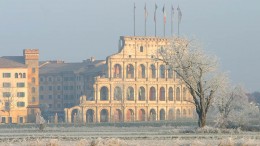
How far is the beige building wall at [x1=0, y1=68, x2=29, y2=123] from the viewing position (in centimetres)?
16888

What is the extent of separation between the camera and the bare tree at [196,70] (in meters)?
67.0

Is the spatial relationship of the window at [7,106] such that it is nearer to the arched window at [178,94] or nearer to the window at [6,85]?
the window at [6,85]

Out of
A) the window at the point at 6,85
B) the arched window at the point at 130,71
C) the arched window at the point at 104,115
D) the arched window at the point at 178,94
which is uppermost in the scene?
the arched window at the point at 130,71

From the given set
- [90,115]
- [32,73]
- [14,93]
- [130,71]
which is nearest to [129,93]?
[130,71]

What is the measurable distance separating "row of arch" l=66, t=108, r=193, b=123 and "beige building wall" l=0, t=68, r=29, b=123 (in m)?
17.0

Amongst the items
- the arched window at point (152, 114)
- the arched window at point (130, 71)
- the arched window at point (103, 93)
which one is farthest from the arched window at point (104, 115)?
the arched window at point (130, 71)

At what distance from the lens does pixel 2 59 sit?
602 feet

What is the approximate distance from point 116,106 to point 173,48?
296 feet

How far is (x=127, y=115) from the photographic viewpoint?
530 ft

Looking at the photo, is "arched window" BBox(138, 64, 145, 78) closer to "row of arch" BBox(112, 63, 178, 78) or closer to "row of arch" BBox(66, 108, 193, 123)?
"row of arch" BBox(112, 63, 178, 78)

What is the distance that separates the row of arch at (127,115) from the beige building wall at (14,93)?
667 inches

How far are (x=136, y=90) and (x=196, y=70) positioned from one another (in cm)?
9413

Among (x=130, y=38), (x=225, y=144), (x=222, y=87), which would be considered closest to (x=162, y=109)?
(x=130, y=38)

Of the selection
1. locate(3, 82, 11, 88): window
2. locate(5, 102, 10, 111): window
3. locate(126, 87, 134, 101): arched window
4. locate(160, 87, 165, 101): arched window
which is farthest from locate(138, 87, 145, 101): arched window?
locate(3, 82, 11, 88): window
